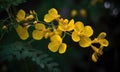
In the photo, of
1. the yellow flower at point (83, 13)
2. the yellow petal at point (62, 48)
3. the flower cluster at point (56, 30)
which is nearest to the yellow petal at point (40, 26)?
the flower cluster at point (56, 30)

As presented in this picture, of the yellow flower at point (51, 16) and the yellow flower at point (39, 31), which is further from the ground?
the yellow flower at point (51, 16)

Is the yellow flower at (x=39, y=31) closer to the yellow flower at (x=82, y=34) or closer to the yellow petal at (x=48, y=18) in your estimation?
the yellow petal at (x=48, y=18)

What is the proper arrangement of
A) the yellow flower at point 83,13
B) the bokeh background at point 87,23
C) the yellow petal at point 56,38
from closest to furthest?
1. the yellow petal at point 56,38
2. the bokeh background at point 87,23
3. the yellow flower at point 83,13

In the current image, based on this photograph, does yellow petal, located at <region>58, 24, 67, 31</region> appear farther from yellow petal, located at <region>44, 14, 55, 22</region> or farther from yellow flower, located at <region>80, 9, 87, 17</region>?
yellow flower, located at <region>80, 9, 87, 17</region>

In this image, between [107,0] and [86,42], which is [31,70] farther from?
[107,0]

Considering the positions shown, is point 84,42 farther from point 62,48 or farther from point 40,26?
point 40,26

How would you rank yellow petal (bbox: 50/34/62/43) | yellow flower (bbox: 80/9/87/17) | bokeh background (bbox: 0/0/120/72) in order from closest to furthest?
yellow petal (bbox: 50/34/62/43) → bokeh background (bbox: 0/0/120/72) → yellow flower (bbox: 80/9/87/17)

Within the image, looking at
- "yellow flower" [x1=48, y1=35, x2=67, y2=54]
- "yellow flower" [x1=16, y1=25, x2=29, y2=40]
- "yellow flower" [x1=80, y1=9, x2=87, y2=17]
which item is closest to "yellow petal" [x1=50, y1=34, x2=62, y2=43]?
"yellow flower" [x1=48, y1=35, x2=67, y2=54]

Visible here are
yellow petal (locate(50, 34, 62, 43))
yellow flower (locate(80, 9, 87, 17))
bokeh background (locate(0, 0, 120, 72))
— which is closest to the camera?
yellow petal (locate(50, 34, 62, 43))

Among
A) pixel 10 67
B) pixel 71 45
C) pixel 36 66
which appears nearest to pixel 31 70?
pixel 36 66

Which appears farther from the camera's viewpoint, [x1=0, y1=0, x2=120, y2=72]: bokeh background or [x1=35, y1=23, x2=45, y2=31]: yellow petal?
[x1=0, y1=0, x2=120, y2=72]: bokeh background

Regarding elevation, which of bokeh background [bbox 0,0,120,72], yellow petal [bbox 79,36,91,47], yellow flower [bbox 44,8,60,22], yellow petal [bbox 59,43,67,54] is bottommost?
bokeh background [bbox 0,0,120,72]

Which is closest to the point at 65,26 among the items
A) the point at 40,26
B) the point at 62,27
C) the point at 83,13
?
the point at 62,27
